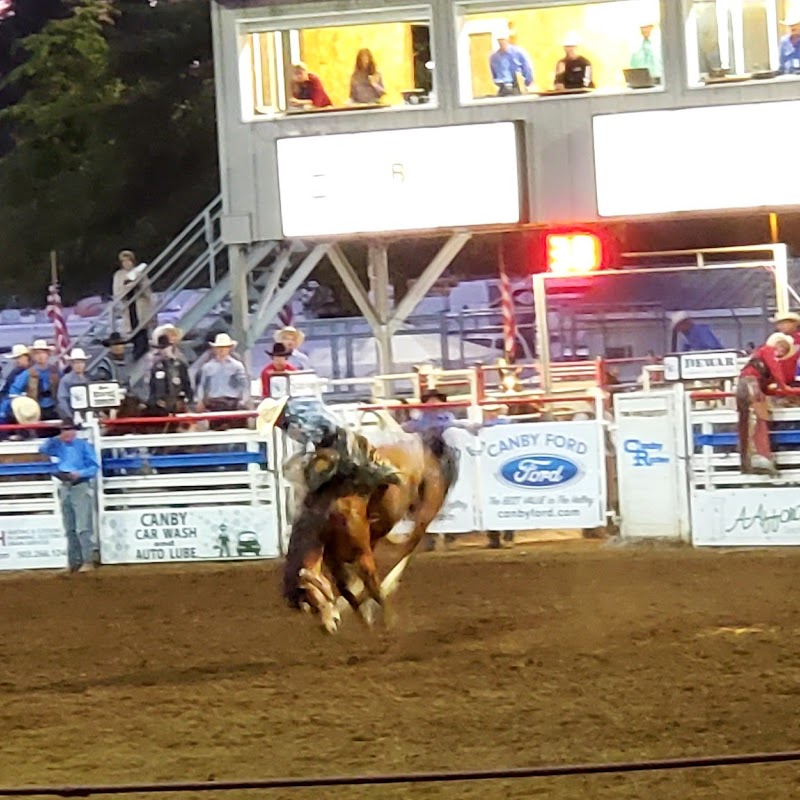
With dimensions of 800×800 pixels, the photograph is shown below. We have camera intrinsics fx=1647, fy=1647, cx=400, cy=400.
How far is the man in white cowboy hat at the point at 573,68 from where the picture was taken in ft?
50.6

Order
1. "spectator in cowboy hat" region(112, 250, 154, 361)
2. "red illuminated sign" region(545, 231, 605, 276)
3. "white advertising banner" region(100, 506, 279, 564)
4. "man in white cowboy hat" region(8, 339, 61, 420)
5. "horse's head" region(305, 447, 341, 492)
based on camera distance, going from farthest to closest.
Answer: "spectator in cowboy hat" region(112, 250, 154, 361)
"red illuminated sign" region(545, 231, 605, 276)
"man in white cowboy hat" region(8, 339, 61, 420)
"white advertising banner" region(100, 506, 279, 564)
"horse's head" region(305, 447, 341, 492)

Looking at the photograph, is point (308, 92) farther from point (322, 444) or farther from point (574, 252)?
point (322, 444)

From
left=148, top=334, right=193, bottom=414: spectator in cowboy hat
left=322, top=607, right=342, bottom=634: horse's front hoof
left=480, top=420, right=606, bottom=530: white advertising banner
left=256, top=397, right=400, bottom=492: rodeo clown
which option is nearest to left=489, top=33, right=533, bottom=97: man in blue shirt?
left=480, top=420, right=606, bottom=530: white advertising banner

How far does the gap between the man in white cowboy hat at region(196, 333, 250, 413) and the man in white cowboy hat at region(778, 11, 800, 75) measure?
5.73 m

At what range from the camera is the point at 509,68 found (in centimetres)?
1558

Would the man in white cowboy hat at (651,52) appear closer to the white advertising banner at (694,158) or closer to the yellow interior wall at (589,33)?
the yellow interior wall at (589,33)

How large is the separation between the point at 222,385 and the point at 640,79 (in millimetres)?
4954

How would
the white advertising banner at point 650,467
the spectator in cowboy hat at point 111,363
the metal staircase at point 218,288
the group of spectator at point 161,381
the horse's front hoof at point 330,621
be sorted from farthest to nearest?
the metal staircase at point 218,288, the spectator in cowboy hat at point 111,363, the group of spectator at point 161,381, the white advertising banner at point 650,467, the horse's front hoof at point 330,621

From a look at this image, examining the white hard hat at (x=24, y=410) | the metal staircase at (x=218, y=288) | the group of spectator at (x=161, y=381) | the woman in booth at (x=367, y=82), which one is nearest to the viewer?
the white hard hat at (x=24, y=410)

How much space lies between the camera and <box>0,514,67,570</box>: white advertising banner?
13.3 meters

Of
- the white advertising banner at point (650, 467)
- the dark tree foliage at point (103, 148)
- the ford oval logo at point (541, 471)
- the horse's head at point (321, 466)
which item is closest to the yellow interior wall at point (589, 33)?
the white advertising banner at point (650, 467)

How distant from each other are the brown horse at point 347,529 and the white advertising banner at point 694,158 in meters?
7.46

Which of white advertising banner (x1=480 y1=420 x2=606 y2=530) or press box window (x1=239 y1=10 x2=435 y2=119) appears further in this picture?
press box window (x1=239 y1=10 x2=435 y2=119)

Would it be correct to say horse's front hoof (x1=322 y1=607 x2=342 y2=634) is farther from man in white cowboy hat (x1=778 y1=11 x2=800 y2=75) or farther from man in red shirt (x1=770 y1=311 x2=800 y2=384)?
man in white cowboy hat (x1=778 y1=11 x2=800 y2=75)
